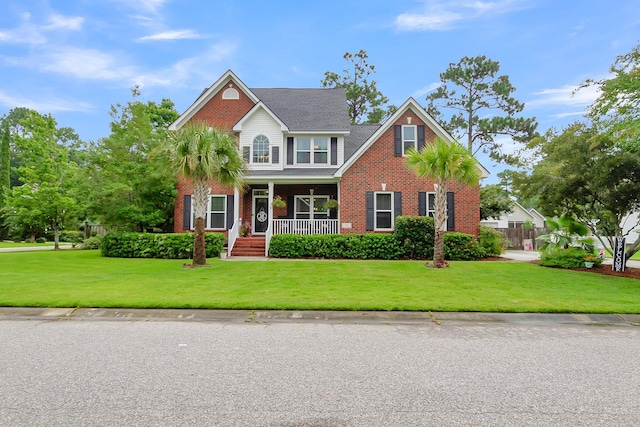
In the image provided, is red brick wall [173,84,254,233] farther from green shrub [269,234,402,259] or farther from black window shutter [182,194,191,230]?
green shrub [269,234,402,259]

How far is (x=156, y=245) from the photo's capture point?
640 inches

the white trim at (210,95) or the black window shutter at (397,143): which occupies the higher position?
the white trim at (210,95)

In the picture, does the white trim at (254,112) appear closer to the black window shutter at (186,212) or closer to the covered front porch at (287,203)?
the covered front porch at (287,203)

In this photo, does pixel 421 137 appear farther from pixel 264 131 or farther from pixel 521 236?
pixel 521 236

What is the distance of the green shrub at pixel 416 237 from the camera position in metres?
16.2

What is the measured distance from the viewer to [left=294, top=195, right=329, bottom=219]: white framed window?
64.1 feet

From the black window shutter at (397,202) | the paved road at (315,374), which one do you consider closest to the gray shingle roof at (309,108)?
the black window shutter at (397,202)

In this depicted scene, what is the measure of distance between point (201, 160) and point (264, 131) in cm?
736

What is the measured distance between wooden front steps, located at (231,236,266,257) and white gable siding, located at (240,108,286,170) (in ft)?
12.6

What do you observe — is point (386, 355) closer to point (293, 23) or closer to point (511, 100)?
point (293, 23)

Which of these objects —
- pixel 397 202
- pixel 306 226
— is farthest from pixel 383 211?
pixel 306 226

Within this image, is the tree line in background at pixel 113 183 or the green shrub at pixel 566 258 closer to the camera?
the green shrub at pixel 566 258

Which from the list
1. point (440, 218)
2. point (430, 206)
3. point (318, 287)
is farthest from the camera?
point (430, 206)

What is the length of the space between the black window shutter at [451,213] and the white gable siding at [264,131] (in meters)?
8.31
